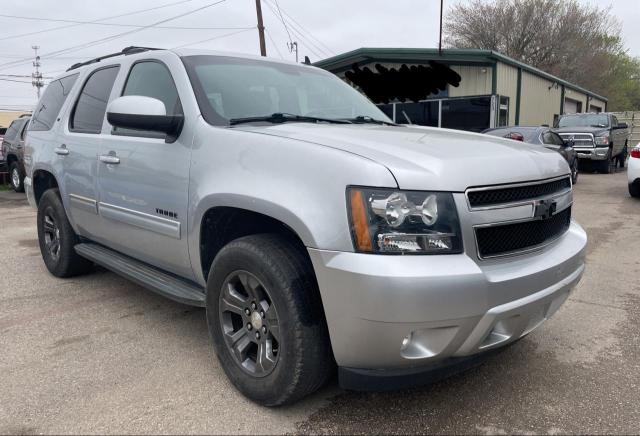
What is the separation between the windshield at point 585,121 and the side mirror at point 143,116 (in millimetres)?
16643

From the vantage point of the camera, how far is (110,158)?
3.47 m

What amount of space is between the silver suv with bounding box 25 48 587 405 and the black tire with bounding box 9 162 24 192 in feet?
35.8

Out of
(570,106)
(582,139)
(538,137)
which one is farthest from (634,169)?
(570,106)

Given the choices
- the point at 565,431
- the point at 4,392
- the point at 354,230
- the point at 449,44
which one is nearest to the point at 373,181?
the point at 354,230

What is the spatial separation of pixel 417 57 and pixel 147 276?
17179mm

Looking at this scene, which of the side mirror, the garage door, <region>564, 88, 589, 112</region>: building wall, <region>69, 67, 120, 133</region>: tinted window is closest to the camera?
the side mirror

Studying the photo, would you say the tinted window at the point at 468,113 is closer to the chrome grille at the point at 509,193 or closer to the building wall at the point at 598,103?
the chrome grille at the point at 509,193

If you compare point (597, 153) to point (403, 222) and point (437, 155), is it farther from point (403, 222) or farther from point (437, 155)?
point (403, 222)

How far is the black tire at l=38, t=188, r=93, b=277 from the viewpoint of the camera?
4.44 meters

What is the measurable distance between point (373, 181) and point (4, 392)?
227 cm

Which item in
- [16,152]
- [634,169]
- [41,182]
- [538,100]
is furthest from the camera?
[538,100]

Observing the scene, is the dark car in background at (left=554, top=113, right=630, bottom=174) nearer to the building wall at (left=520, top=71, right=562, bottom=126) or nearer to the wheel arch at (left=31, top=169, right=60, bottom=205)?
the building wall at (left=520, top=71, right=562, bottom=126)

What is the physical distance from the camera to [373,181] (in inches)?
81.9

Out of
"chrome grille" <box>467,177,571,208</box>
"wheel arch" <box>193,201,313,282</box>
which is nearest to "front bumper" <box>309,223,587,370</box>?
"chrome grille" <box>467,177,571,208</box>
